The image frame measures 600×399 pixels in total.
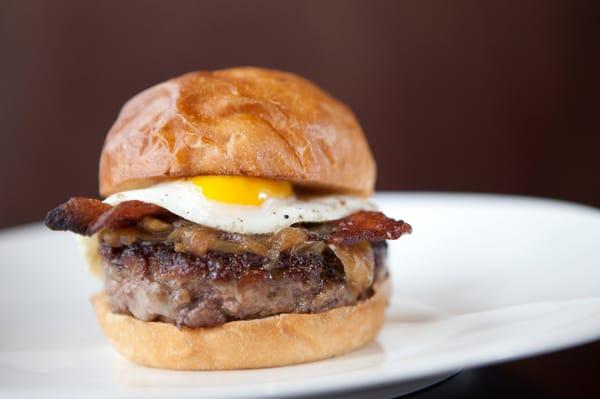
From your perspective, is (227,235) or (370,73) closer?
(227,235)

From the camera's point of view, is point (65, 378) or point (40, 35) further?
point (40, 35)

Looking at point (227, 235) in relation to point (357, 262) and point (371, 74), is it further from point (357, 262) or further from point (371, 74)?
point (371, 74)

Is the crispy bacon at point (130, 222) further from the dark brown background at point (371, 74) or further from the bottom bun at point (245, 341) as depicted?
the dark brown background at point (371, 74)

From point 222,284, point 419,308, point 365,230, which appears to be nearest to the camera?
point 222,284

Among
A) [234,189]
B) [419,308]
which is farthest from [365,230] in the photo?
[419,308]

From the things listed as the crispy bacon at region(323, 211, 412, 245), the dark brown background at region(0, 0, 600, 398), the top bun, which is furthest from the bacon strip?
the dark brown background at region(0, 0, 600, 398)

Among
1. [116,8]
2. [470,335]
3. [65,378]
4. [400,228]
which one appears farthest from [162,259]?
[116,8]

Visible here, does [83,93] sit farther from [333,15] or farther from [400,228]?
[400,228]
